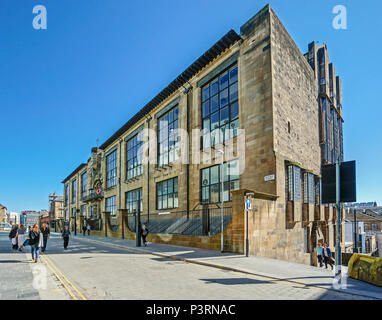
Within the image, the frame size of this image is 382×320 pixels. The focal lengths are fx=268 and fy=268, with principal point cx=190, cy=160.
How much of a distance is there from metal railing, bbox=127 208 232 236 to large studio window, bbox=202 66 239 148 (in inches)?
207

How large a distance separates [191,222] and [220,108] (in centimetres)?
861

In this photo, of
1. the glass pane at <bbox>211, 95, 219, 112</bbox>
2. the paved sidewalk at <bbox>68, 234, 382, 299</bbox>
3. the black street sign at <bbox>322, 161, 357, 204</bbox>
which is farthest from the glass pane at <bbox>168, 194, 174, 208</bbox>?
the black street sign at <bbox>322, 161, 357, 204</bbox>

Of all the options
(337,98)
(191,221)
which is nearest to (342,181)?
(191,221)

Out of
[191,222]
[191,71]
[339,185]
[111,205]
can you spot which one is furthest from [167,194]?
[339,185]

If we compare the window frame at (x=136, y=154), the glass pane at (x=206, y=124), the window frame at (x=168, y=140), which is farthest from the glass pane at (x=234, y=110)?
the window frame at (x=136, y=154)

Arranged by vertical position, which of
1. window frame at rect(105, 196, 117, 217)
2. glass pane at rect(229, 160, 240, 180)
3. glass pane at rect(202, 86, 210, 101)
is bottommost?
window frame at rect(105, 196, 117, 217)

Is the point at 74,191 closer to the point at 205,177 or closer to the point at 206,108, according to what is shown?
the point at 205,177

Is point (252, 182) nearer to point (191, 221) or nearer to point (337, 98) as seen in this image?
point (191, 221)

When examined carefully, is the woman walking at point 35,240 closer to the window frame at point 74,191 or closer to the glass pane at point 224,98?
the glass pane at point 224,98

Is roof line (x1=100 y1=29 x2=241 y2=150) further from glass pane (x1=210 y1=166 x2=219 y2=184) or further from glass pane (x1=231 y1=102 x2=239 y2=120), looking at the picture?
glass pane (x1=210 y1=166 x2=219 y2=184)

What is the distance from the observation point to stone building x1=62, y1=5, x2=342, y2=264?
15.1m

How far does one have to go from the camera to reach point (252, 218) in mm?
12484

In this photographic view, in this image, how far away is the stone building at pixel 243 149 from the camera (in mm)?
15125
